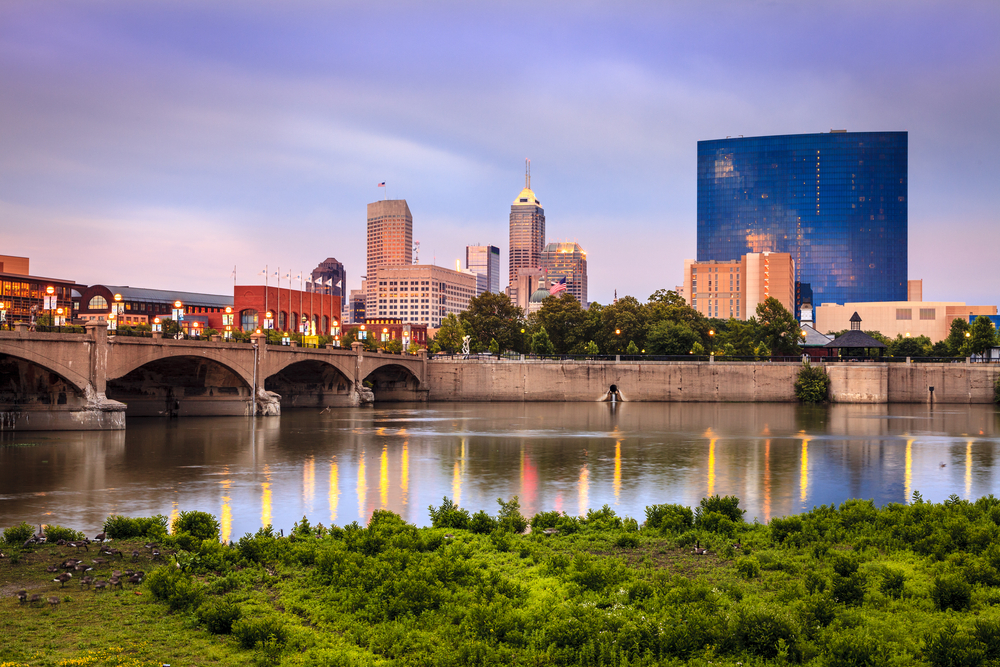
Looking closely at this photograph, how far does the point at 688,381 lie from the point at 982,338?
48.4 metres

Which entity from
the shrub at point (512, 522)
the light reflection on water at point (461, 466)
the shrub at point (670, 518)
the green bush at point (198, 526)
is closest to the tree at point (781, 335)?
the light reflection on water at point (461, 466)

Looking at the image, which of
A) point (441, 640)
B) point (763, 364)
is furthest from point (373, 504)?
point (763, 364)

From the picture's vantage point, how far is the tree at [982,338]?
393 feet

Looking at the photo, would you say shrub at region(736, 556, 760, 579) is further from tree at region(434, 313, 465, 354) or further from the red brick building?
the red brick building

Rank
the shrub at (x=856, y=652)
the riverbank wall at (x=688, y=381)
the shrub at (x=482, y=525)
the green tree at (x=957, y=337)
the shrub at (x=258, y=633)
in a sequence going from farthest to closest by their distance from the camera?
the green tree at (x=957, y=337), the riverbank wall at (x=688, y=381), the shrub at (x=482, y=525), the shrub at (x=258, y=633), the shrub at (x=856, y=652)

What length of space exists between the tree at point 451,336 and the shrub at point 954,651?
138019 mm

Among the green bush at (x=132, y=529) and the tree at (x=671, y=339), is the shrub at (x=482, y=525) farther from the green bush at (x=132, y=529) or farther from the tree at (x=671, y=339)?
the tree at (x=671, y=339)

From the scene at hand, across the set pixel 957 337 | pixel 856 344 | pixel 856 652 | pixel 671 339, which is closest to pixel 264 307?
pixel 671 339

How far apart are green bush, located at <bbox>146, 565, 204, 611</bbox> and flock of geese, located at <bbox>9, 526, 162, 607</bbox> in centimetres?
91

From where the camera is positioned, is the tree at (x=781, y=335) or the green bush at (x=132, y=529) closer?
the green bush at (x=132, y=529)

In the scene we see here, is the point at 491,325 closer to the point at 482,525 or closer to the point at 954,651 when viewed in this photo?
the point at 482,525

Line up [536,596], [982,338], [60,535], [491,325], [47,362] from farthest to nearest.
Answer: [491,325]
[982,338]
[47,362]
[60,535]
[536,596]

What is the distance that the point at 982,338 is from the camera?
394ft

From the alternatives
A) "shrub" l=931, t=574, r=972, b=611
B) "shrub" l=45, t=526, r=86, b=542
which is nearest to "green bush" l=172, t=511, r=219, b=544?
"shrub" l=45, t=526, r=86, b=542
